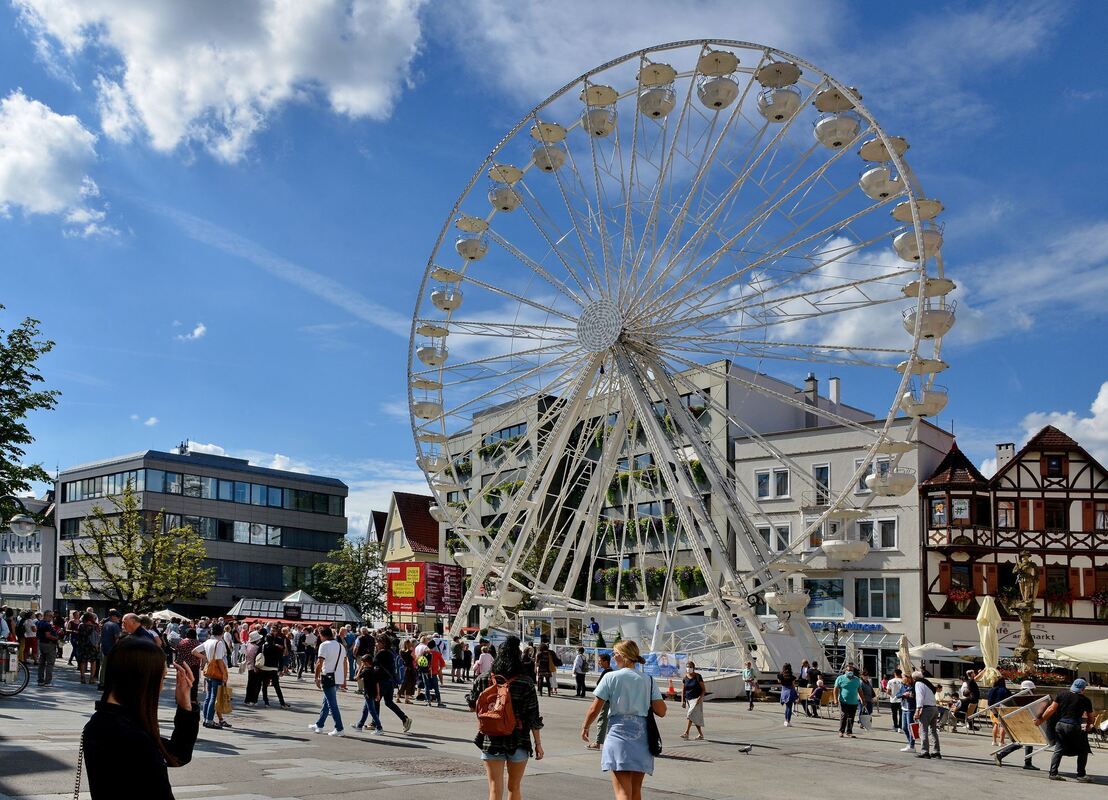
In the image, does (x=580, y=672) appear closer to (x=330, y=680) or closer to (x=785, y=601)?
(x=785, y=601)

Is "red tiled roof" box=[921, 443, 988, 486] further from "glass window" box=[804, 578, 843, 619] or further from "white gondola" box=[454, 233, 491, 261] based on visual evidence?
"white gondola" box=[454, 233, 491, 261]

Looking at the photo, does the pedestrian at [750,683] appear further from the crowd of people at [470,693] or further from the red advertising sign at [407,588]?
the red advertising sign at [407,588]

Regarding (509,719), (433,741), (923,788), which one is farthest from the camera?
(433,741)

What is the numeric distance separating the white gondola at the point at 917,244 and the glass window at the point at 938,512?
20.4 meters

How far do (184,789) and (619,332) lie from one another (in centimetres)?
2279

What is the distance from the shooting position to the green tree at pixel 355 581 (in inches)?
2800

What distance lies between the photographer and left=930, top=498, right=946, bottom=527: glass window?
4628 centimetres

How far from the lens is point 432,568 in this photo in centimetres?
4972

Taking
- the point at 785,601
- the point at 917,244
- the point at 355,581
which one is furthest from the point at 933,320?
the point at 355,581

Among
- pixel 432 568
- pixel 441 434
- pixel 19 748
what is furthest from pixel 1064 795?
pixel 432 568

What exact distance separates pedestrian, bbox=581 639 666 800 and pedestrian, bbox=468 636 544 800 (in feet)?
2.66

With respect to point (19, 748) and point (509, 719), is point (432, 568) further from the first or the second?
point (509, 719)

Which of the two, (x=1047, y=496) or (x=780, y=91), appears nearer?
(x=780, y=91)

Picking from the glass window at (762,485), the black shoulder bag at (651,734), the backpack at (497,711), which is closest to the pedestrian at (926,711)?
the black shoulder bag at (651,734)
